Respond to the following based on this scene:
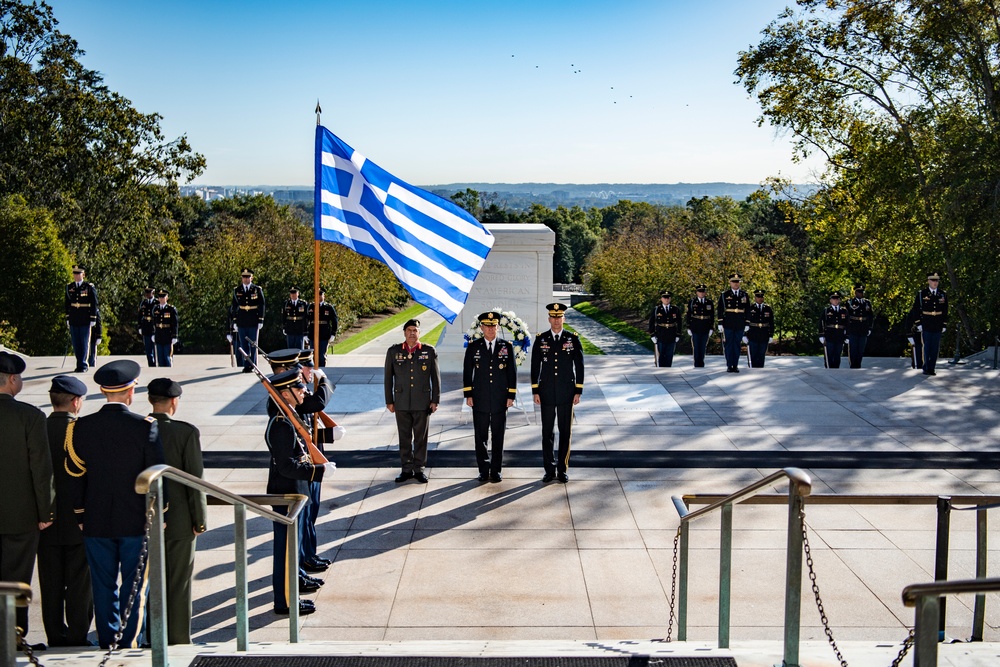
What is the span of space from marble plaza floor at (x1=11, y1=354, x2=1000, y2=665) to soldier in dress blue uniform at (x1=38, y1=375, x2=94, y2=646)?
0.35 meters

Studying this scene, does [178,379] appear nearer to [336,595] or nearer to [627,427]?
[627,427]

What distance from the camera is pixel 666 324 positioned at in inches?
631

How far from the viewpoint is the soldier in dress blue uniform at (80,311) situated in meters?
14.2

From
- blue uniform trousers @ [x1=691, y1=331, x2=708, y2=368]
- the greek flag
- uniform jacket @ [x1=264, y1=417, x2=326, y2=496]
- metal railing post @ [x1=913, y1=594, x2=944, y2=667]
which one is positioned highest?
the greek flag

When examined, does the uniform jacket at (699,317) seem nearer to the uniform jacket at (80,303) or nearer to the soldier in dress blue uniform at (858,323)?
the soldier in dress blue uniform at (858,323)

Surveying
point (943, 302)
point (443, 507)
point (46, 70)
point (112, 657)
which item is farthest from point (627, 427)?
point (46, 70)

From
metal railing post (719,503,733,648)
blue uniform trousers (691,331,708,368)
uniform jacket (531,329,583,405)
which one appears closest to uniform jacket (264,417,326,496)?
metal railing post (719,503,733,648)

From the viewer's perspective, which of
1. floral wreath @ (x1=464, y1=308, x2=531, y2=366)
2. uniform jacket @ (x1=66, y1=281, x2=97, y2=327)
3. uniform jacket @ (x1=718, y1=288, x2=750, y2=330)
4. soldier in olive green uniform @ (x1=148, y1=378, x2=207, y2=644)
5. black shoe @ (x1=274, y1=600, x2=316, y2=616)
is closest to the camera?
soldier in olive green uniform @ (x1=148, y1=378, x2=207, y2=644)

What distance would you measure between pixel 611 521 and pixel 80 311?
399 inches

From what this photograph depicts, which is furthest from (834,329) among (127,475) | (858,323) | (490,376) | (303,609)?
(127,475)

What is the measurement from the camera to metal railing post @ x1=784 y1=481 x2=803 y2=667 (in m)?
3.88

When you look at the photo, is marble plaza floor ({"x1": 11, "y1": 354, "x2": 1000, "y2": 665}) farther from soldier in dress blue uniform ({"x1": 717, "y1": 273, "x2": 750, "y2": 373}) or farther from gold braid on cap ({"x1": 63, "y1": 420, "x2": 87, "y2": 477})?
soldier in dress blue uniform ({"x1": 717, "y1": 273, "x2": 750, "y2": 373})

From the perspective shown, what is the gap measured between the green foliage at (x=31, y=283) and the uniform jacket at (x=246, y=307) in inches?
465

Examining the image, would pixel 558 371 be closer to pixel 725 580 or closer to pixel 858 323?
pixel 725 580
